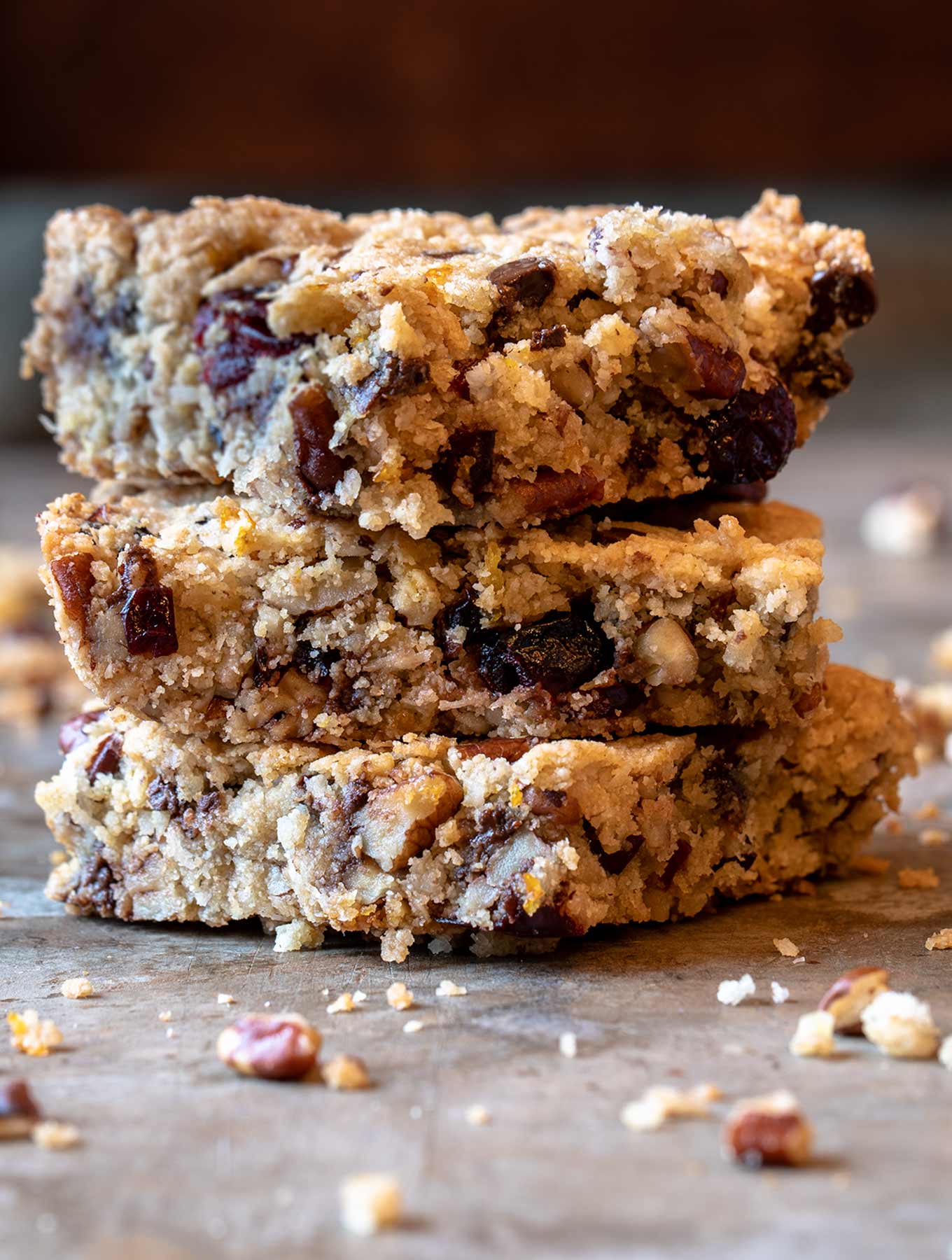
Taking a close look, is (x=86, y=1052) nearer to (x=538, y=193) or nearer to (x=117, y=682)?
(x=117, y=682)

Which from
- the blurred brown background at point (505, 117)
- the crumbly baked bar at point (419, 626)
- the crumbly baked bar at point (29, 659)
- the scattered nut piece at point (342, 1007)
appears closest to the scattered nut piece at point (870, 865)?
the crumbly baked bar at point (419, 626)

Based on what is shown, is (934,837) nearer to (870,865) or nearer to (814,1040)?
(870,865)

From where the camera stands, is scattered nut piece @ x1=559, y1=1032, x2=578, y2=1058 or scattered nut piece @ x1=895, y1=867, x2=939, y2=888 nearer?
scattered nut piece @ x1=559, y1=1032, x2=578, y2=1058

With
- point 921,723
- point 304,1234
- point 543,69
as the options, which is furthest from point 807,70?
point 304,1234

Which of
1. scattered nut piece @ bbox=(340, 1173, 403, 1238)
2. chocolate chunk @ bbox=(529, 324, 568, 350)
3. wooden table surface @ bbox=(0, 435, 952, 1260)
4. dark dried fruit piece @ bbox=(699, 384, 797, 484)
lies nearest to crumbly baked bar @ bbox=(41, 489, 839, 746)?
dark dried fruit piece @ bbox=(699, 384, 797, 484)

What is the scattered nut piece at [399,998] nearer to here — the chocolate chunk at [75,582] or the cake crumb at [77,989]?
the cake crumb at [77,989]

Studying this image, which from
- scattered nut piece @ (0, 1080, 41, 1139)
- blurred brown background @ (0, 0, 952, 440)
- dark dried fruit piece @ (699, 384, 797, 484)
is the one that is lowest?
scattered nut piece @ (0, 1080, 41, 1139)

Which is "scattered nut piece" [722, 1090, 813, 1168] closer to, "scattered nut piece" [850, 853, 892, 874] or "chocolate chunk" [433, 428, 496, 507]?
"chocolate chunk" [433, 428, 496, 507]
